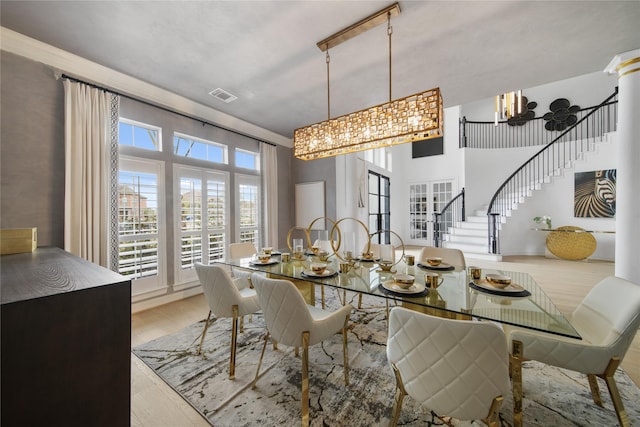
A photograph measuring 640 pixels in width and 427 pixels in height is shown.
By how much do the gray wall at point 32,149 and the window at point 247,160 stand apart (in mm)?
2107

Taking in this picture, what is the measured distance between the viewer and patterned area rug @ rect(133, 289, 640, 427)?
1.43 meters

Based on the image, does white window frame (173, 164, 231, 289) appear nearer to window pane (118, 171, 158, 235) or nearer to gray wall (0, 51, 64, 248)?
window pane (118, 171, 158, 235)

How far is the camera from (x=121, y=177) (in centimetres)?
280

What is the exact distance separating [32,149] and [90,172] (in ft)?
1.38

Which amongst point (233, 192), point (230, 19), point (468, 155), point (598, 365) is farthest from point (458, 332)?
point (468, 155)

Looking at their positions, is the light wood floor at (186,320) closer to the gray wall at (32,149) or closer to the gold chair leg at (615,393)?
the gold chair leg at (615,393)

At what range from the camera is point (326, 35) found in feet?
6.91

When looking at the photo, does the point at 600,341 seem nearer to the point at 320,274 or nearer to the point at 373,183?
the point at 320,274

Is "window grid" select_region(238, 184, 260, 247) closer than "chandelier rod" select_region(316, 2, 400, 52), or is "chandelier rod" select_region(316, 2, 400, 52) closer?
"chandelier rod" select_region(316, 2, 400, 52)

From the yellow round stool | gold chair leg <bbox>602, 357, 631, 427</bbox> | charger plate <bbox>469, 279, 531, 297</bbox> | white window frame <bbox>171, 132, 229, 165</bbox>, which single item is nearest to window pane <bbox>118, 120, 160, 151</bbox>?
white window frame <bbox>171, 132, 229, 165</bbox>

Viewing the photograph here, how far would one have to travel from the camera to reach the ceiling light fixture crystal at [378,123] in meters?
1.92

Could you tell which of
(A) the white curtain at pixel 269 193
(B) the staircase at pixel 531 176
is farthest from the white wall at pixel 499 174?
(A) the white curtain at pixel 269 193

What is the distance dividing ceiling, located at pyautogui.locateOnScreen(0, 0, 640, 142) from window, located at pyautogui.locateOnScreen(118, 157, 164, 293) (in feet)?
3.55

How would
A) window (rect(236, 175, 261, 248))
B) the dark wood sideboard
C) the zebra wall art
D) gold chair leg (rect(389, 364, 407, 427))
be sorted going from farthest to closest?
the zebra wall art → window (rect(236, 175, 261, 248)) → gold chair leg (rect(389, 364, 407, 427)) → the dark wood sideboard
